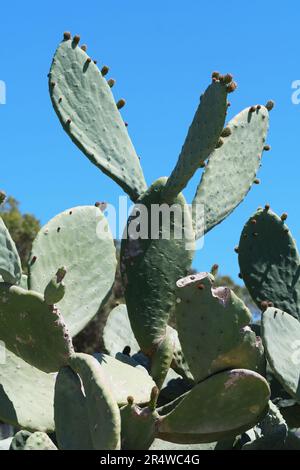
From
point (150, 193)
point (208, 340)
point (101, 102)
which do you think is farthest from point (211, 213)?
point (208, 340)

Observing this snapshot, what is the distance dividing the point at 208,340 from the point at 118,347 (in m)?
0.96

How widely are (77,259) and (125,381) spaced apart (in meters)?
0.45

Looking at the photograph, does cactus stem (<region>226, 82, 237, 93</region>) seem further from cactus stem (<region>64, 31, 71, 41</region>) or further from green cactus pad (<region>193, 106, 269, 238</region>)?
cactus stem (<region>64, 31, 71, 41</region>)

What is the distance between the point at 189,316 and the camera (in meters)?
2.17

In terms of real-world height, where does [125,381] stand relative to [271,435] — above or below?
above

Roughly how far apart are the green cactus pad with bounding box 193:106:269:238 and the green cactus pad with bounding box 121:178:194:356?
0.56ft

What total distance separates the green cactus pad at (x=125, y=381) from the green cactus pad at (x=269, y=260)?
577 millimetres

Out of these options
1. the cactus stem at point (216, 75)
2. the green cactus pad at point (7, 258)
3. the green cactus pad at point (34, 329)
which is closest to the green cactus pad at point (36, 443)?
the green cactus pad at point (34, 329)

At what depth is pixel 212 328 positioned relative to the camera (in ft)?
7.00

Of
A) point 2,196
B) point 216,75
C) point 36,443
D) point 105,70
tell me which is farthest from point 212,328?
point 105,70

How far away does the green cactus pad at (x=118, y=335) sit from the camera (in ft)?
10.0

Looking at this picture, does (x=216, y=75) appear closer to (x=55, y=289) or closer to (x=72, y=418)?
(x=55, y=289)

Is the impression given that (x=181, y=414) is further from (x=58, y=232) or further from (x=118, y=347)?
(x=118, y=347)

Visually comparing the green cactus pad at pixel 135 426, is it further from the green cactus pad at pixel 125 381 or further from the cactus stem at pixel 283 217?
the cactus stem at pixel 283 217
